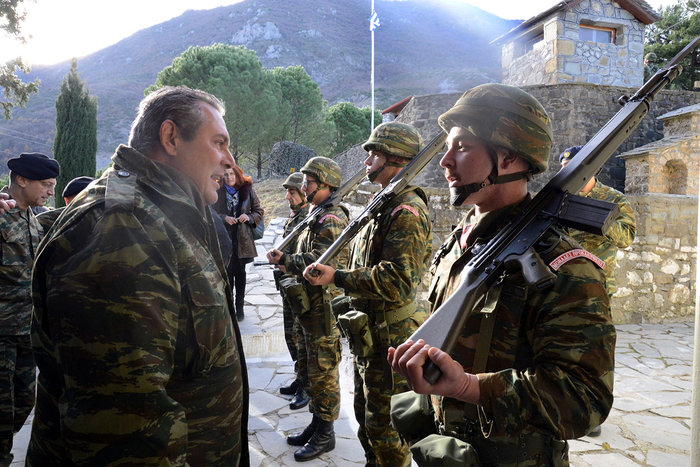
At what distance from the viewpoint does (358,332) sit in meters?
2.69

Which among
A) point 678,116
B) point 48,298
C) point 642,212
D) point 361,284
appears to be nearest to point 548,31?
point 678,116

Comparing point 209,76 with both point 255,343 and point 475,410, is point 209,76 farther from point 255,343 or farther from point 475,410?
point 475,410

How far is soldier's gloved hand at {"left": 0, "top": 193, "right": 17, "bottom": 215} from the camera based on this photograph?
3.42 metres

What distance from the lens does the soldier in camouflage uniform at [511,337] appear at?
1.24m

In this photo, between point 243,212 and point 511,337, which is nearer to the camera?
point 511,337

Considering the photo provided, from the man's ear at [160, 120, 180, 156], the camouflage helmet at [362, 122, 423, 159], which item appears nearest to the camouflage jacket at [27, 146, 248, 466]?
the man's ear at [160, 120, 180, 156]

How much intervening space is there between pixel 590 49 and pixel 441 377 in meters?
20.1

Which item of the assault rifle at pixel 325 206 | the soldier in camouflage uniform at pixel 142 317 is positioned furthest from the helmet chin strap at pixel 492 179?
the assault rifle at pixel 325 206

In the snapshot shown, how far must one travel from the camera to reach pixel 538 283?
1.25 metres

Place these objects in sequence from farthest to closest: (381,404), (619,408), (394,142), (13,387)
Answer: (619,408)
(13,387)
(394,142)
(381,404)

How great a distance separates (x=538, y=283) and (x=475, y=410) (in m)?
0.52

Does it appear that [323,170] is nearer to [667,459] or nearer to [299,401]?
[299,401]

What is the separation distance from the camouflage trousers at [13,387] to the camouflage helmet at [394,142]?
124 inches

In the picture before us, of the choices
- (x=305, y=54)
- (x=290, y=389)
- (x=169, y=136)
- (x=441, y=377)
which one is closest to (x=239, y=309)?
(x=290, y=389)
